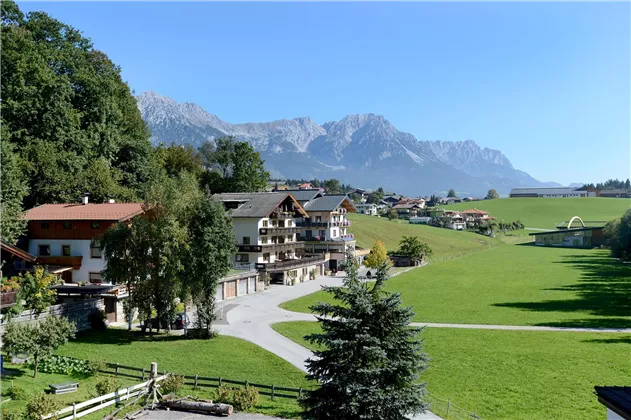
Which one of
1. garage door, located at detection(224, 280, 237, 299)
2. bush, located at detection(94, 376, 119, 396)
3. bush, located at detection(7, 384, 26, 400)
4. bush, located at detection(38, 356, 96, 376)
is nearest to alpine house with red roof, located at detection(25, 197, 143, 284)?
garage door, located at detection(224, 280, 237, 299)

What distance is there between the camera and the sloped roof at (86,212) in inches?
1886

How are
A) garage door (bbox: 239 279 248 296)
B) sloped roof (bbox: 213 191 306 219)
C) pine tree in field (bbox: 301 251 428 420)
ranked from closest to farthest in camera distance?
pine tree in field (bbox: 301 251 428 420) → garage door (bbox: 239 279 248 296) → sloped roof (bbox: 213 191 306 219)

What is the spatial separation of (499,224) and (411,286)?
13255cm

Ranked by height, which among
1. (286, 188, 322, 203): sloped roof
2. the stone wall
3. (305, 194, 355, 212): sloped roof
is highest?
(286, 188, 322, 203): sloped roof

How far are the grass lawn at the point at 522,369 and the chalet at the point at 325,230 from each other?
43003mm

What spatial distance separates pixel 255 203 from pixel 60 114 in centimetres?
2706

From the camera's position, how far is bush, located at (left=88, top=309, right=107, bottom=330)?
4019 centimetres

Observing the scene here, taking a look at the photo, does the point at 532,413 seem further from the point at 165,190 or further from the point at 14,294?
the point at 14,294

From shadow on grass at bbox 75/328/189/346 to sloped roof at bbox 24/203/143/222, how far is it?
36.7 feet

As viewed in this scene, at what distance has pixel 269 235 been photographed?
7125 centimetres

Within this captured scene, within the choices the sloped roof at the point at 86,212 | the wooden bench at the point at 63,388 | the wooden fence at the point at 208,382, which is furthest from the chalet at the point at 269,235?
the wooden bench at the point at 63,388

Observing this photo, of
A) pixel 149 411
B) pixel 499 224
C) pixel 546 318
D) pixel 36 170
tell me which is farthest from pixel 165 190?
pixel 499 224

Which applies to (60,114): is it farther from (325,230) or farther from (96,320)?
(325,230)

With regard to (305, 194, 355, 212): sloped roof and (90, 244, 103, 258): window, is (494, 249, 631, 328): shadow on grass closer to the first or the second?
(305, 194, 355, 212): sloped roof
